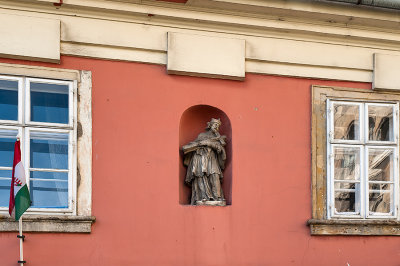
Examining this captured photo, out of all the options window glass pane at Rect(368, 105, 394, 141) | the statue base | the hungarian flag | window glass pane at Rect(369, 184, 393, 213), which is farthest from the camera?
window glass pane at Rect(368, 105, 394, 141)

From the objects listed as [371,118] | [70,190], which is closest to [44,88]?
[70,190]

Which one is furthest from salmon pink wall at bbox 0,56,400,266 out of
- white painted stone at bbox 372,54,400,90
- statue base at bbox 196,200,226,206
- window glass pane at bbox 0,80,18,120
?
window glass pane at bbox 0,80,18,120

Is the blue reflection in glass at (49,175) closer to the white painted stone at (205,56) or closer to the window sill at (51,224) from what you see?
the window sill at (51,224)

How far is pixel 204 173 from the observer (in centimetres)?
948

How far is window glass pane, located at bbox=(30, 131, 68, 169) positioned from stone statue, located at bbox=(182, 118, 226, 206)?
130 centimetres

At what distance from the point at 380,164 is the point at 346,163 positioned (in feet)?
1.35

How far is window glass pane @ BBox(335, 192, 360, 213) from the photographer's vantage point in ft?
32.1

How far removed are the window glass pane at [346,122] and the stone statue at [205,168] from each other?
135 centimetres

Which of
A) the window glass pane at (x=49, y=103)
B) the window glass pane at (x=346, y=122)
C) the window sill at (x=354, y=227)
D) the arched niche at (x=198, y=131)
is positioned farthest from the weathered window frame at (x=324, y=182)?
the window glass pane at (x=49, y=103)

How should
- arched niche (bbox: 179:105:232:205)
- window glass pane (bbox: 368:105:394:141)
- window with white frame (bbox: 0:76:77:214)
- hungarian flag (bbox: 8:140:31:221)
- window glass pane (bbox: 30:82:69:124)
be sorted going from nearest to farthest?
hungarian flag (bbox: 8:140:31:221) → window with white frame (bbox: 0:76:77:214) → window glass pane (bbox: 30:82:69:124) → arched niche (bbox: 179:105:232:205) → window glass pane (bbox: 368:105:394:141)

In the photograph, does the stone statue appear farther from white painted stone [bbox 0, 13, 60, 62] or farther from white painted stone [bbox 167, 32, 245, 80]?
white painted stone [bbox 0, 13, 60, 62]

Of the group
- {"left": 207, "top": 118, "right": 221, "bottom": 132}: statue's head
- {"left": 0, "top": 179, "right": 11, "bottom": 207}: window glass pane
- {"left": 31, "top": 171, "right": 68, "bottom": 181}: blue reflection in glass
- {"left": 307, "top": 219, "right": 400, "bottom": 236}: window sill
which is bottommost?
{"left": 307, "top": 219, "right": 400, "bottom": 236}: window sill

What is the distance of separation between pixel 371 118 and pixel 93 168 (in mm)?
3240

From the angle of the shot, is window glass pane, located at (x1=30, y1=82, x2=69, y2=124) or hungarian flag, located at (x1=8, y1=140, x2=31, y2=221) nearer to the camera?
hungarian flag, located at (x1=8, y1=140, x2=31, y2=221)
